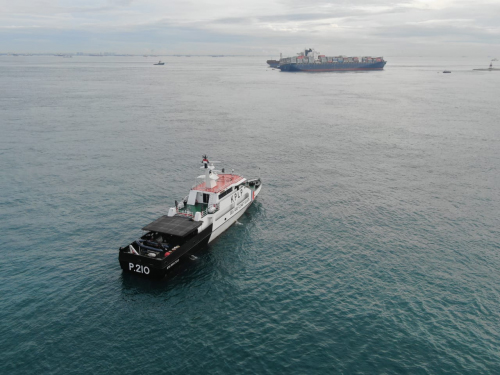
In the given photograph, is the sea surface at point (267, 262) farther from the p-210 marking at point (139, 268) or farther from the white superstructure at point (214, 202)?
the white superstructure at point (214, 202)

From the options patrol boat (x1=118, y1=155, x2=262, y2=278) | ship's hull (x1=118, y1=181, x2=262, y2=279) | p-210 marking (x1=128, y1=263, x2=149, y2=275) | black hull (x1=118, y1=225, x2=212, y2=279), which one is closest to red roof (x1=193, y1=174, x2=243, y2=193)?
patrol boat (x1=118, y1=155, x2=262, y2=278)

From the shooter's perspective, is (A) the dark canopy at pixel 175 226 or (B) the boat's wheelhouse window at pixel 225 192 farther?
(B) the boat's wheelhouse window at pixel 225 192

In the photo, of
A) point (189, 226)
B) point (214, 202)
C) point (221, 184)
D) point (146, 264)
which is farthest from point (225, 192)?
point (146, 264)

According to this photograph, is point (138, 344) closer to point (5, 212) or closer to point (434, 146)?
point (5, 212)

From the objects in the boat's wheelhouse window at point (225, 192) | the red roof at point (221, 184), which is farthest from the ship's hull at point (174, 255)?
the red roof at point (221, 184)

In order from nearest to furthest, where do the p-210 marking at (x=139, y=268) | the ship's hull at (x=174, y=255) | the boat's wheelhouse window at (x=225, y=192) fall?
the ship's hull at (x=174, y=255) → the p-210 marking at (x=139, y=268) → the boat's wheelhouse window at (x=225, y=192)

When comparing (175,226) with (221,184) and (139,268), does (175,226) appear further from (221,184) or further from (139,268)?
(221,184)

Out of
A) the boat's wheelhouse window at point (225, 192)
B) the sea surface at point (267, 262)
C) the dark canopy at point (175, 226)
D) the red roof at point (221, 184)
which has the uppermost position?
the red roof at point (221, 184)
